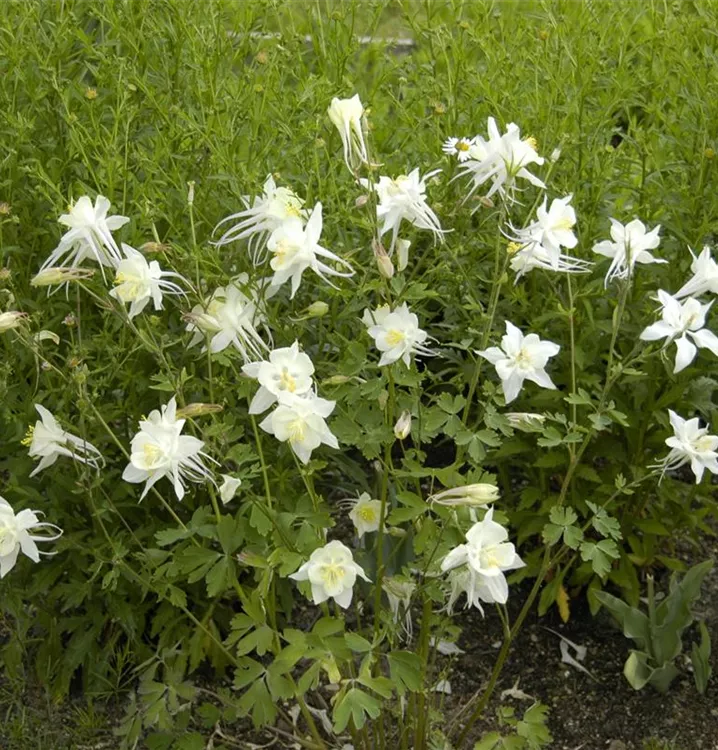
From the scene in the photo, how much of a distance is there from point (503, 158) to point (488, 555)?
73cm

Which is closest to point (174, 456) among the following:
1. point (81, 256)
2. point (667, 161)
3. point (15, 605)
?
point (81, 256)

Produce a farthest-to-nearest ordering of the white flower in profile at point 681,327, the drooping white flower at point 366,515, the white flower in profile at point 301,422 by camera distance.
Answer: the drooping white flower at point 366,515, the white flower in profile at point 681,327, the white flower in profile at point 301,422

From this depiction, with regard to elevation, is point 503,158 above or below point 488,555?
above

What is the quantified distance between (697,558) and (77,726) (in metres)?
1.81

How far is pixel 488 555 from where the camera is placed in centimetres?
209

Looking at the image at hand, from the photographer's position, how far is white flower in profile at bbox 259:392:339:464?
6.36 feet

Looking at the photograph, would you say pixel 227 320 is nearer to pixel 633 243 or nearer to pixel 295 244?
pixel 295 244

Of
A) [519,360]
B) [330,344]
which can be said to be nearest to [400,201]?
[519,360]

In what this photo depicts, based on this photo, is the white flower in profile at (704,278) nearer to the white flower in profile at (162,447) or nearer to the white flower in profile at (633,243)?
the white flower in profile at (633,243)

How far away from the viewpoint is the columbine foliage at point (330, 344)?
7.27 feet

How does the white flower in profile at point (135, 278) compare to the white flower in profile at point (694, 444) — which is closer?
the white flower in profile at point (135, 278)

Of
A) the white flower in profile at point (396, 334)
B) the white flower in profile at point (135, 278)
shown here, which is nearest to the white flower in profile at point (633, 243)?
the white flower in profile at point (396, 334)

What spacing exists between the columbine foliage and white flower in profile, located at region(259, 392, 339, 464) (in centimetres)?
9

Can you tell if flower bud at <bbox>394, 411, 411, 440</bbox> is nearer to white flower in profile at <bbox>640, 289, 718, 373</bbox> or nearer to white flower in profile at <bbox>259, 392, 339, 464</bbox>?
white flower in profile at <bbox>259, 392, 339, 464</bbox>
